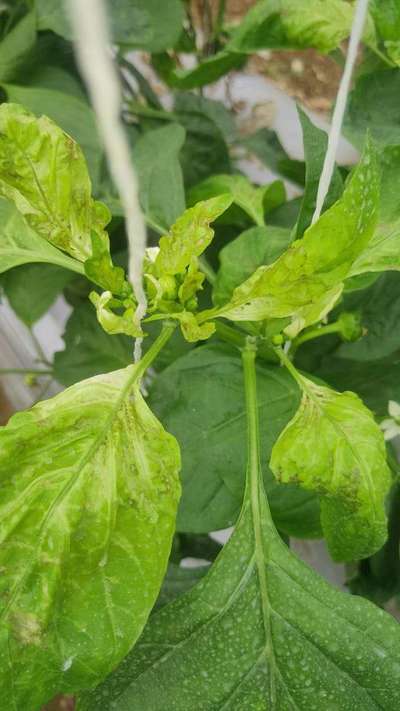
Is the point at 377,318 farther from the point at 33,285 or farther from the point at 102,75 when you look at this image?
the point at 102,75

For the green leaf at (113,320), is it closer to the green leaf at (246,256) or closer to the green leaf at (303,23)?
the green leaf at (246,256)

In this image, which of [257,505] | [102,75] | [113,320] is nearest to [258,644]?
[257,505]

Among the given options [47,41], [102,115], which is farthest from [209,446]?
[47,41]

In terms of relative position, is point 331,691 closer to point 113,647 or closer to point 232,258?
point 113,647

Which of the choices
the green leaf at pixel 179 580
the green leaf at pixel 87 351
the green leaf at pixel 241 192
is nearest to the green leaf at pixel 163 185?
the green leaf at pixel 241 192

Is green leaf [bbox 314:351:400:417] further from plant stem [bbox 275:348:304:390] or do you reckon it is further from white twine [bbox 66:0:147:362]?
white twine [bbox 66:0:147:362]
